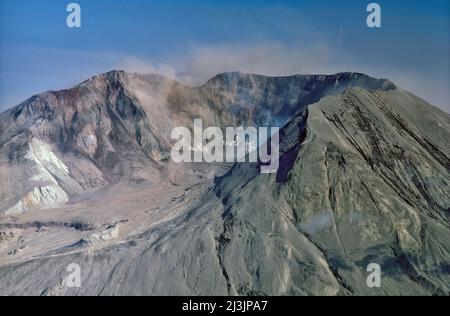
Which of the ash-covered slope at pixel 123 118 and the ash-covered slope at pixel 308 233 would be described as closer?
the ash-covered slope at pixel 308 233

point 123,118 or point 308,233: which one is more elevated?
point 123,118

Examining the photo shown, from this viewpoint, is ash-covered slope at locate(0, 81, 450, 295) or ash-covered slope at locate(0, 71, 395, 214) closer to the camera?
ash-covered slope at locate(0, 81, 450, 295)

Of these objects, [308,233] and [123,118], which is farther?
[123,118]

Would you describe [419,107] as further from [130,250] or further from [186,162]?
[186,162]
